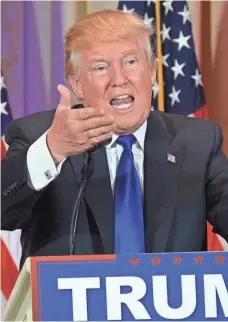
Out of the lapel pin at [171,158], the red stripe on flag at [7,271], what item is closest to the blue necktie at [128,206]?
the lapel pin at [171,158]

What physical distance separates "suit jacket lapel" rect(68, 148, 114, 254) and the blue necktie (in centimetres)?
2

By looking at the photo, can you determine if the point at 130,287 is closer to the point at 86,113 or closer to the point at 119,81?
the point at 86,113

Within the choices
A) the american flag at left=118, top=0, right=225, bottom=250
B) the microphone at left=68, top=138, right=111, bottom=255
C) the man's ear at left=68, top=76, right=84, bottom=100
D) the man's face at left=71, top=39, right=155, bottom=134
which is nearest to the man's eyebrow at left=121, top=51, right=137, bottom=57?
the man's face at left=71, top=39, right=155, bottom=134

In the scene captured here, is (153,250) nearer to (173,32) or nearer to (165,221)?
(165,221)

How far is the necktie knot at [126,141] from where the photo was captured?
58.9 inches

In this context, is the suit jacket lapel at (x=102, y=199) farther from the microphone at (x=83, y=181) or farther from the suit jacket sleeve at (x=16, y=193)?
the microphone at (x=83, y=181)

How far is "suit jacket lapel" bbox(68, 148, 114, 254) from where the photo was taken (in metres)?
1.45

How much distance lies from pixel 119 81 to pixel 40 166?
30 cm

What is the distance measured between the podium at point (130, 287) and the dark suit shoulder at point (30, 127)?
1.99 ft

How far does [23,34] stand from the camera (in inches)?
96.5

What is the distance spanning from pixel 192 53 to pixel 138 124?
1031 millimetres

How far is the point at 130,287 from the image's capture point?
3.12 ft

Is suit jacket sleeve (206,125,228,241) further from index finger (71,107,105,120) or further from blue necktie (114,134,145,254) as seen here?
index finger (71,107,105,120)

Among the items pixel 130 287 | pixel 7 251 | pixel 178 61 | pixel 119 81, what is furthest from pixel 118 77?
pixel 7 251
